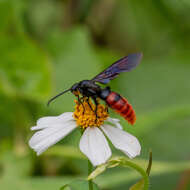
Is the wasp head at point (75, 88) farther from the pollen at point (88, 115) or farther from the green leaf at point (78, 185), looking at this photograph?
the green leaf at point (78, 185)

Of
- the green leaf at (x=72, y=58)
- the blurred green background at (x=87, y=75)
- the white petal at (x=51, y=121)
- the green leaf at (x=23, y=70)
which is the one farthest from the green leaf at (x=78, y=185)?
the green leaf at (x=72, y=58)

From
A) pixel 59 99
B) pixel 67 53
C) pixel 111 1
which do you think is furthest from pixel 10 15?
pixel 111 1

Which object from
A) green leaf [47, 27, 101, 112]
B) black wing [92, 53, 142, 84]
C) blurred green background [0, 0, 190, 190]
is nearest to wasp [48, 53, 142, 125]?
black wing [92, 53, 142, 84]

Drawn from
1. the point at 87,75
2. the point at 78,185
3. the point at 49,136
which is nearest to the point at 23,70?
the point at 87,75

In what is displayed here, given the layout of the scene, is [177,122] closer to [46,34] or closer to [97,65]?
[97,65]

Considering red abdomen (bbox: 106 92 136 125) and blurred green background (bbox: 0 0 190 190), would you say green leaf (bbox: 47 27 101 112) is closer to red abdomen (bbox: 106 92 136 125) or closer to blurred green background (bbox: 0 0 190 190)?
blurred green background (bbox: 0 0 190 190)

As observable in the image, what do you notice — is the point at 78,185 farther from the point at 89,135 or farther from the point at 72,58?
the point at 72,58
